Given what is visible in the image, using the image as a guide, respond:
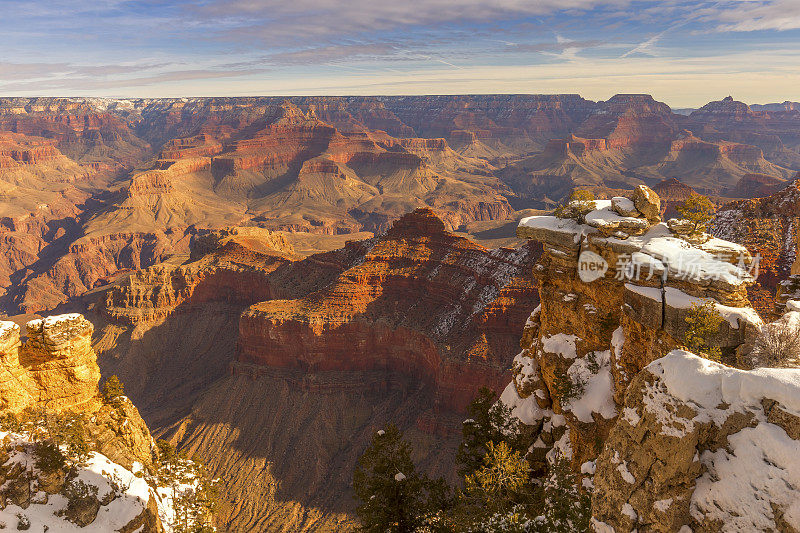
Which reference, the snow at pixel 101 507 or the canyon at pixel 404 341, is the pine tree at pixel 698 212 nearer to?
the canyon at pixel 404 341

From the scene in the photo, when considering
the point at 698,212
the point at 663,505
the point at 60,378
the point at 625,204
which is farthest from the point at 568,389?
the point at 60,378

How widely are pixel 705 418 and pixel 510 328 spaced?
48.0 metres

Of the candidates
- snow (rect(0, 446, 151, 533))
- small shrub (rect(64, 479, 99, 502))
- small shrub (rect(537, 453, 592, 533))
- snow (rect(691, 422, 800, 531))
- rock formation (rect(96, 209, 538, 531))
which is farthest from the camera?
rock formation (rect(96, 209, 538, 531))

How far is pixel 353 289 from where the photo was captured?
69.3 metres

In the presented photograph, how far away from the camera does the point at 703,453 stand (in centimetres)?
1223

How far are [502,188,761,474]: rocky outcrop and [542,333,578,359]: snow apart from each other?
64 millimetres

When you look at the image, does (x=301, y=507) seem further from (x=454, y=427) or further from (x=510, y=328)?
(x=510, y=328)

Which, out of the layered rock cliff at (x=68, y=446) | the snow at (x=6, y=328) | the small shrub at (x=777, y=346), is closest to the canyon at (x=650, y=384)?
the small shrub at (x=777, y=346)

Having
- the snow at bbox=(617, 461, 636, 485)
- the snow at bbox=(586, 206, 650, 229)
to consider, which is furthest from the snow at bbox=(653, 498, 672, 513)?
the snow at bbox=(586, 206, 650, 229)

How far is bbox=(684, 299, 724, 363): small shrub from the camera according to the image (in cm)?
1681

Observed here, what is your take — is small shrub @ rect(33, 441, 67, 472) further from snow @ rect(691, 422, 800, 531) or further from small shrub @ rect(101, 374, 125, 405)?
snow @ rect(691, 422, 800, 531)

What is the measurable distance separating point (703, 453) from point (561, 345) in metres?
14.7

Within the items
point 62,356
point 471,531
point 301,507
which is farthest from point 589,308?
point 301,507

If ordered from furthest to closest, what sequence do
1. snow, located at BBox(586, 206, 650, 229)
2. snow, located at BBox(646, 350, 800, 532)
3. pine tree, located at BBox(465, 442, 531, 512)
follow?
snow, located at BBox(586, 206, 650, 229) → pine tree, located at BBox(465, 442, 531, 512) → snow, located at BBox(646, 350, 800, 532)
